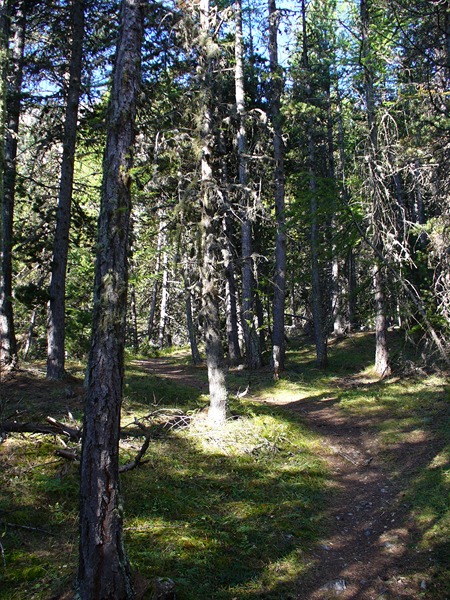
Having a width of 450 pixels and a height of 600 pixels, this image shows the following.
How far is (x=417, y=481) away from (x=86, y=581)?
5.86 metres

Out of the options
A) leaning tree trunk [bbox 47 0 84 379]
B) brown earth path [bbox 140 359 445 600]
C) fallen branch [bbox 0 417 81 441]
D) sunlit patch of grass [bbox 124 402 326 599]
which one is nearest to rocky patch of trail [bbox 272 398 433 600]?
brown earth path [bbox 140 359 445 600]

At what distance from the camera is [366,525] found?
7.07 m

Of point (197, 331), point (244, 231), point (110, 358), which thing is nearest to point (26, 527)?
point (110, 358)

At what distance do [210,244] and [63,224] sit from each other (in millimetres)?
5059

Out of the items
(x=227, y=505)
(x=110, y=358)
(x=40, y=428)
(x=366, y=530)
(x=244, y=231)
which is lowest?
(x=366, y=530)

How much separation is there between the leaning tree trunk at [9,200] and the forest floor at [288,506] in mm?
1440

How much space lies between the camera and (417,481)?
795 cm

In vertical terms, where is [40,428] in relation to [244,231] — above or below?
below

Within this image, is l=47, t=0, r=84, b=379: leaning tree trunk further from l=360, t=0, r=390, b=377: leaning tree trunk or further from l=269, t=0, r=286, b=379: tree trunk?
l=360, t=0, r=390, b=377: leaning tree trunk

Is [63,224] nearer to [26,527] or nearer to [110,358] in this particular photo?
[26,527]

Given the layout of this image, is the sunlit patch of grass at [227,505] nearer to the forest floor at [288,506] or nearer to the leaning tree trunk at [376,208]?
the forest floor at [288,506]

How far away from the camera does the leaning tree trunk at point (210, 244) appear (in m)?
10.3

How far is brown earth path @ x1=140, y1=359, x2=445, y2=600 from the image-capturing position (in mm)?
5559

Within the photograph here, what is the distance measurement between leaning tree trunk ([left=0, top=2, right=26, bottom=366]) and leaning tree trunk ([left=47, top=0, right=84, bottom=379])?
135cm
